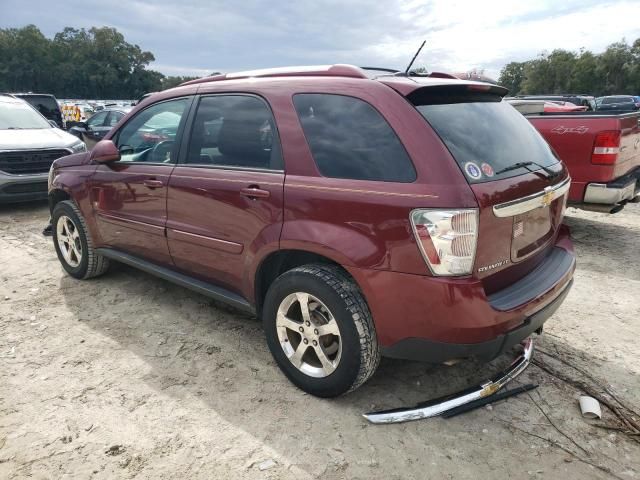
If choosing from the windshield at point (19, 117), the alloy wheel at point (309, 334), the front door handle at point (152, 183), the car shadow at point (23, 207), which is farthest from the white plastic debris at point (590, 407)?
the windshield at point (19, 117)

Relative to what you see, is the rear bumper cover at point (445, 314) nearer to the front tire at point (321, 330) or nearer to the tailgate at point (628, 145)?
the front tire at point (321, 330)

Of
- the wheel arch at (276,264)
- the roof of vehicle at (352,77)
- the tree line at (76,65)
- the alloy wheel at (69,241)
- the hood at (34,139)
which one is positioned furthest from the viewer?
the tree line at (76,65)

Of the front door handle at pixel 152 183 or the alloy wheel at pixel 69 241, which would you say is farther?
the alloy wheel at pixel 69 241

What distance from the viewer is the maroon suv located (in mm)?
2197

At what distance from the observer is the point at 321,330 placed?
8.52 feet

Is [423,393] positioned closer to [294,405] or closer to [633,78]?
[294,405]

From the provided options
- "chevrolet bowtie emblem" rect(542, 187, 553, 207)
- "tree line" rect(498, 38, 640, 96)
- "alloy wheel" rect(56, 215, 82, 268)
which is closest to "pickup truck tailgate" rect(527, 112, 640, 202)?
"chevrolet bowtie emblem" rect(542, 187, 553, 207)

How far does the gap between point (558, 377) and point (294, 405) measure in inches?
65.4

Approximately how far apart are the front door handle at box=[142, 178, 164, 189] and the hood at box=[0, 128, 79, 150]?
509 centimetres

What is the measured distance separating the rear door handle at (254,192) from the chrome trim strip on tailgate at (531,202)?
4.15ft

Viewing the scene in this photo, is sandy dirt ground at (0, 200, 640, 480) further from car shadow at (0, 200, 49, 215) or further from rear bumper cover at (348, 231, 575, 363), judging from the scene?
car shadow at (0, 200, 49, 215)

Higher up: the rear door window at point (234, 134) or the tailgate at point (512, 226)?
the rear door window at point (234, 134)

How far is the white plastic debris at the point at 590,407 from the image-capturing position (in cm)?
255

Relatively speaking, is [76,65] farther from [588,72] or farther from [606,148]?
[606,148]
